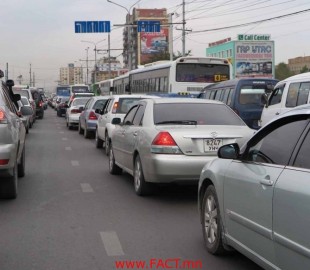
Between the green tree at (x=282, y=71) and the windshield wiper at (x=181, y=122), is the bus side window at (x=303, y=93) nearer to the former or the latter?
the windshield wiper at (x=181, y=122)

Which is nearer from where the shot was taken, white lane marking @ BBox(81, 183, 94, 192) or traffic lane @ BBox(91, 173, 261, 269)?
traffic lane @ BBox(91, 173, 261, 269)

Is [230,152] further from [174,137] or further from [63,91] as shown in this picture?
[63,91]

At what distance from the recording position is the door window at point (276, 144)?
3928 millimetres

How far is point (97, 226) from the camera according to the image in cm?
638

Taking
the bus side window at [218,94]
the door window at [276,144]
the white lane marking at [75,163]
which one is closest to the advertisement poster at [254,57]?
the bus side window at [218,94]

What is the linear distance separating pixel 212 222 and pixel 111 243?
1.14 m

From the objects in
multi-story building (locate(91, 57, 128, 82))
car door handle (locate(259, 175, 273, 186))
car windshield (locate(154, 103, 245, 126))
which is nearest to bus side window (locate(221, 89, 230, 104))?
car windshield (locate(154, 103, 245, 126))

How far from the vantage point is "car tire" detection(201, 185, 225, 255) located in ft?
16.6

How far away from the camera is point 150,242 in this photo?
18.6ft

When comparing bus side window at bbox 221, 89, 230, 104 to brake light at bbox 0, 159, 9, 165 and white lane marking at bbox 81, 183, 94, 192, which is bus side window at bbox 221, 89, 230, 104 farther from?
brake light at bbox 0, 159, 9, 165

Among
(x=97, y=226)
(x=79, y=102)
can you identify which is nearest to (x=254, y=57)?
(x=79, y=102)

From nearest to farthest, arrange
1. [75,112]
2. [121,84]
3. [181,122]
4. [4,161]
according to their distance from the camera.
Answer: [4,161] < [181,122] < [75,112] < [121,84]

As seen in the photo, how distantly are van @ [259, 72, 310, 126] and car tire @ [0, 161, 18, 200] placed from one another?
6.26 metres

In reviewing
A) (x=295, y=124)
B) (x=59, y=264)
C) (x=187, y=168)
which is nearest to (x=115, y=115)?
(x=187, y=168)
